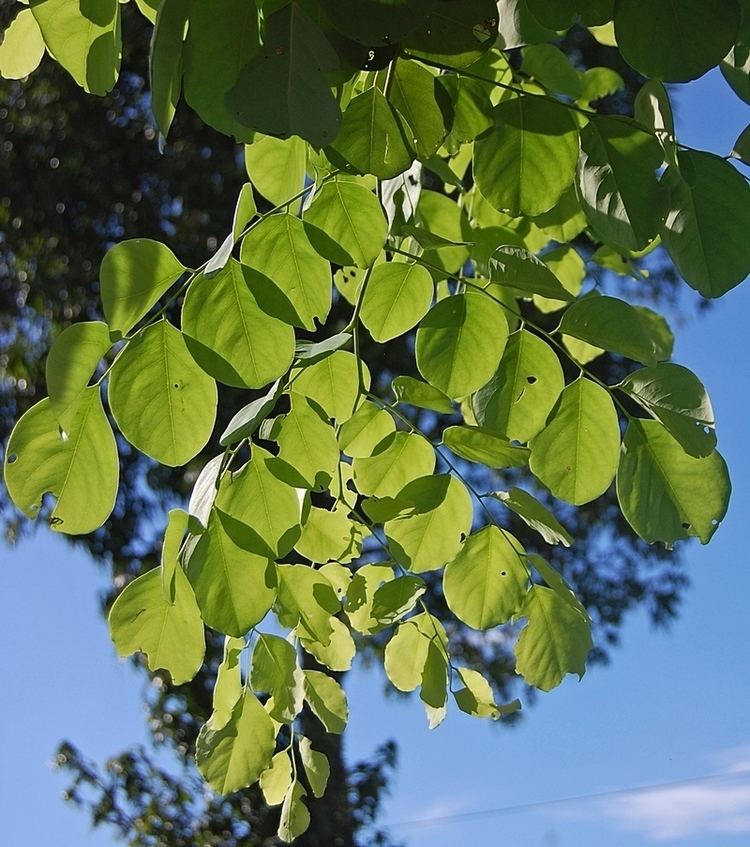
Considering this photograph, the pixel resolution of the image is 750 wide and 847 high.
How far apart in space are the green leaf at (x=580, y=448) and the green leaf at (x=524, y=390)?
0.11ft

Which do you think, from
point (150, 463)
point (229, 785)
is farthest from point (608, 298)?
point (150, 463)

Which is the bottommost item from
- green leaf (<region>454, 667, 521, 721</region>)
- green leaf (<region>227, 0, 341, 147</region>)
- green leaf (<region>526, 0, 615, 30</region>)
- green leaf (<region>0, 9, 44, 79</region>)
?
green leaf (<region>454, 667, 521, 721</region>)

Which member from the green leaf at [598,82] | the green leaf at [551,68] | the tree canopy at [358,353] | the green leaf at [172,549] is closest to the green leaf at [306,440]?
the tree canopy at [358,353]

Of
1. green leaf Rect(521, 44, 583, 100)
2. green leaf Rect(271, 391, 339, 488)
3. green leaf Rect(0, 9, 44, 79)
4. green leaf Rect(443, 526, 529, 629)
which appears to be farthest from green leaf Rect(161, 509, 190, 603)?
green leaf Rect(521, 44, 583, 100)

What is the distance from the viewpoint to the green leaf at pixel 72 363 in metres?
0.63

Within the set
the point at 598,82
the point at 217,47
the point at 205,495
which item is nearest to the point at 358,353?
Result: the point at 205,495

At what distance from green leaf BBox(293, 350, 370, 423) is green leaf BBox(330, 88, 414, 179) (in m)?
0.17

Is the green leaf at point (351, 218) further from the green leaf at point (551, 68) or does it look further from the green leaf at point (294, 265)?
the green leaf at point (551, 68)

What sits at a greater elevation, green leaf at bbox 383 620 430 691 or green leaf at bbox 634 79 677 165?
green leaf at bbox 634 79 677 165

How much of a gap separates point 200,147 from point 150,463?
1262 mm

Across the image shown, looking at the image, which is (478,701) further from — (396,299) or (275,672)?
(396,299)

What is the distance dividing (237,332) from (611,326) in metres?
0.25

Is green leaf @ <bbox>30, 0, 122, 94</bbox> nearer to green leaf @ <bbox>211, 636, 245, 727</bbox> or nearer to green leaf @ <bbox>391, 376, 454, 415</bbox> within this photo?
green leaf @ <bbox>391, 376, 454, 415</bbox>

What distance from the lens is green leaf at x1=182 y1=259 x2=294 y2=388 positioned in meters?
0.62
